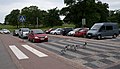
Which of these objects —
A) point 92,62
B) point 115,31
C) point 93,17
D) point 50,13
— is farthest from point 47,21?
point 92,62

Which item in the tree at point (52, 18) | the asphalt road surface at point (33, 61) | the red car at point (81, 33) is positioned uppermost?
the tree at point (52, 18)

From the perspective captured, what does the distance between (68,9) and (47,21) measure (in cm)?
1972

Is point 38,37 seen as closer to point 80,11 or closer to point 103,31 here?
point 103,31

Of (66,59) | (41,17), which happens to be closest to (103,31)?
(66,59)

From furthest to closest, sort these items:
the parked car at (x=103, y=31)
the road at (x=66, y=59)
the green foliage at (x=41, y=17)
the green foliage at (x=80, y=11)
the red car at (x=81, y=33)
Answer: the green foliage at (x=41, y=17) → the green foliage at (x=80, y=11) → the red car at (x=81, y=33) → the parked car at (x=103, y=31) → the road at (x=66, y=59)

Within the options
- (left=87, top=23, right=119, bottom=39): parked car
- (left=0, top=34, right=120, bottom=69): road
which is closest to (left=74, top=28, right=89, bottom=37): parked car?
(left=87, top=23, right=119, bottom=39): parked car

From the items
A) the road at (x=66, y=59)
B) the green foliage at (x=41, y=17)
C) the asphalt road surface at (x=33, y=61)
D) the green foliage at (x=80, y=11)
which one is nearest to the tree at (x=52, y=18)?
the green foliage at (x=41, y=17)

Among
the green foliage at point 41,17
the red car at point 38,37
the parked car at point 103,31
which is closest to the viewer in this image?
the red car at point 38,37

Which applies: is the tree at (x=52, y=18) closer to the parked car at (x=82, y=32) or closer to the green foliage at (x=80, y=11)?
the green foliage at (x=80, y=11)

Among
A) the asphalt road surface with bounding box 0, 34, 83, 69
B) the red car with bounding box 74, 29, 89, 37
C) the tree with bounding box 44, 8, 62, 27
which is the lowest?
the asphalt road surface with bounding box 0, 34, 83, 69

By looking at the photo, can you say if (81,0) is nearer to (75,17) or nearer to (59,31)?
(75,17)

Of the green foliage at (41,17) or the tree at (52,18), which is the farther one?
the green foliage at (41,17)

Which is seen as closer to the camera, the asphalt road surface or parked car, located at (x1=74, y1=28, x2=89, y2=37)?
the asphalt road surface

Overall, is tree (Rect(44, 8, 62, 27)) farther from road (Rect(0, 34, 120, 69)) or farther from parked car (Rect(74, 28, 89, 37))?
road (Rect(0, 34, 120, 69))
